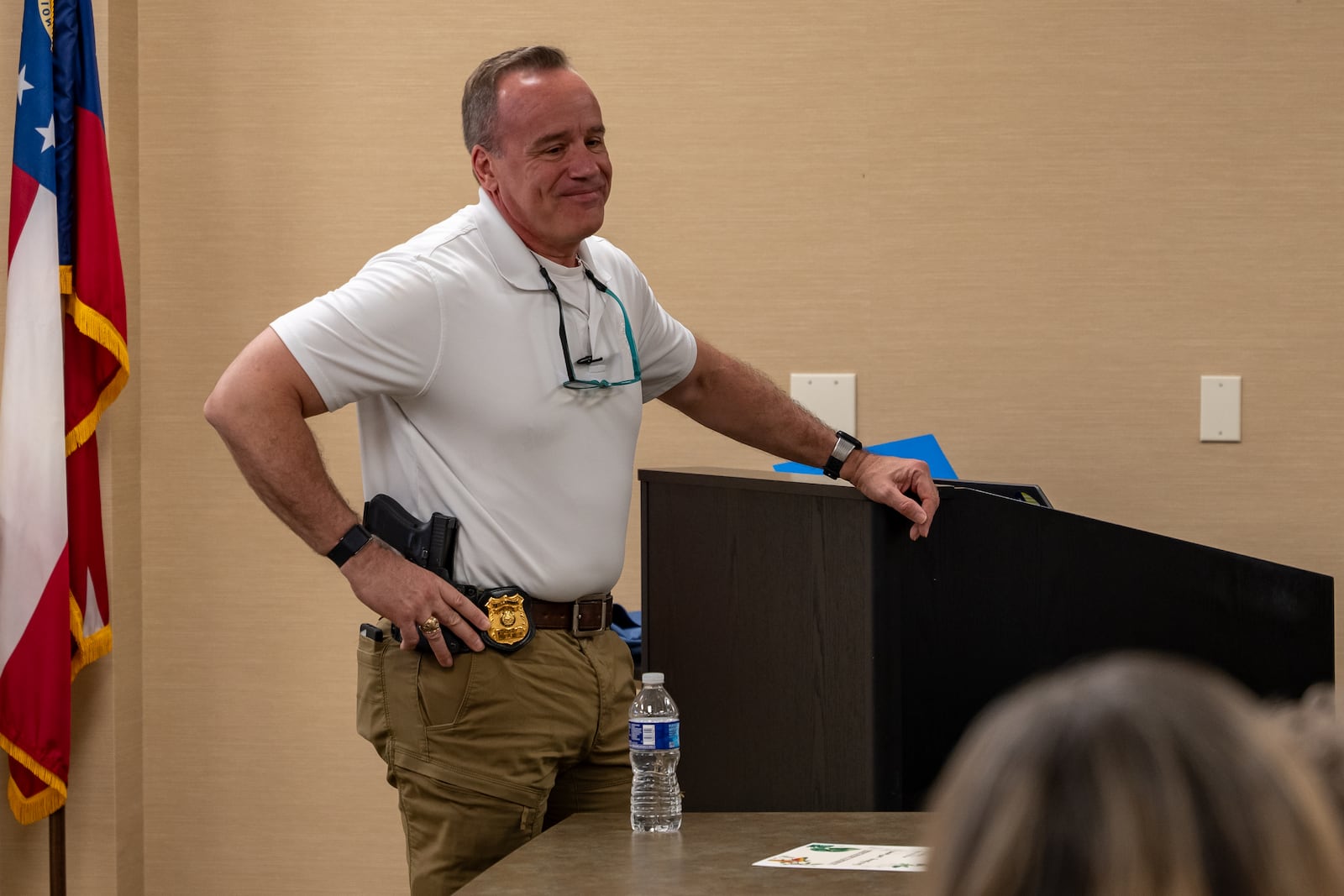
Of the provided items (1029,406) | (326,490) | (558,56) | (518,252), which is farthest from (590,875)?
(1029,406)

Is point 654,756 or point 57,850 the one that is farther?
point 57,850

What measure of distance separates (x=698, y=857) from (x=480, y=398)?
2.25 feet

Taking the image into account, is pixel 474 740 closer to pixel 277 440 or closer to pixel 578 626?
pixel 578 626

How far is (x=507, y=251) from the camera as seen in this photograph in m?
1.88

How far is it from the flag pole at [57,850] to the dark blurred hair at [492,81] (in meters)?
1.72

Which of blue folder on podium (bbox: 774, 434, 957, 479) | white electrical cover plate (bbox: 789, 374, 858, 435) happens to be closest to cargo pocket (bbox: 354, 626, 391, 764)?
blue folder on podium (bbox: 774, 434, 957, 479)

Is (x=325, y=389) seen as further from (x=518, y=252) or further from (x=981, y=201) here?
(x=981, y=201)

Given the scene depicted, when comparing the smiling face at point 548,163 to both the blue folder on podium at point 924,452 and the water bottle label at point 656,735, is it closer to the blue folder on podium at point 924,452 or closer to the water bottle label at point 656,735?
the water bottle label at point 656,735

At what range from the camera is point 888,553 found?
1.61m

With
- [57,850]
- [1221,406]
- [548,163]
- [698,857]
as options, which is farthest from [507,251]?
[57,850]

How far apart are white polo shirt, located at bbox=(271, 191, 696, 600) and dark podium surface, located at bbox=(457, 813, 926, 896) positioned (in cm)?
40

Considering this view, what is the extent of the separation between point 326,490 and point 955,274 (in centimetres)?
154

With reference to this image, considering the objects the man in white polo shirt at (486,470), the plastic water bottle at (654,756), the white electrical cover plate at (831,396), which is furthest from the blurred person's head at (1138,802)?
the white electrical cover plate at (831,396)

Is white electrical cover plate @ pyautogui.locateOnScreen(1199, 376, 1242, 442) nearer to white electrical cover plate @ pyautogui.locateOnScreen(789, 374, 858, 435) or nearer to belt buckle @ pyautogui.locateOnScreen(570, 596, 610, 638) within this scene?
white electrical cover plate @ pyautogui.locateOnScreen(789, 374, 858, 435)
